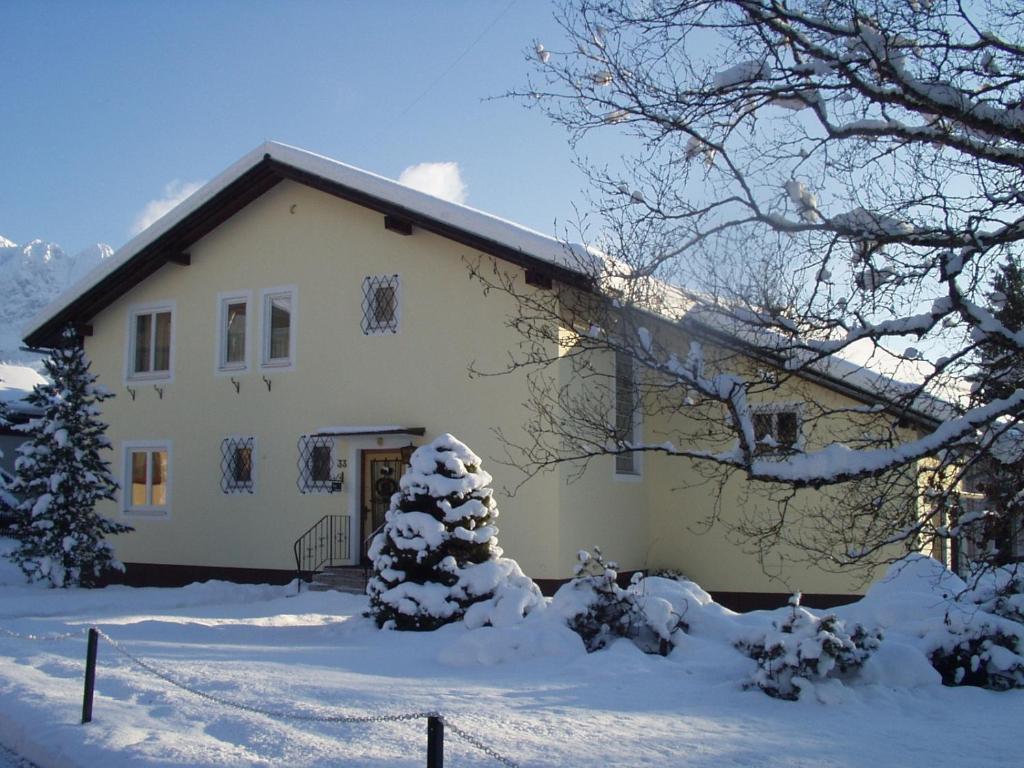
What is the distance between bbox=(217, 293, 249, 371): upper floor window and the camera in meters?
19.6

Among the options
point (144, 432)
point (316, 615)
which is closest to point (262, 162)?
point (144, 432)

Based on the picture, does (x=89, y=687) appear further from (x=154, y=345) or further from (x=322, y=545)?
(x=154, y=345)

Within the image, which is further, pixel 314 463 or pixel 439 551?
pixel 314 463

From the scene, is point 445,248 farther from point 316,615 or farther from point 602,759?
point 602,759

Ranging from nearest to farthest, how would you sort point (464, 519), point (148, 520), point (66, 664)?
point (66, 664)
point (464, 519)
point (148, 520)

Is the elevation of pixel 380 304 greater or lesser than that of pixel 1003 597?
greater

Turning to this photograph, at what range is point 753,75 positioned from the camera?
6.50 m

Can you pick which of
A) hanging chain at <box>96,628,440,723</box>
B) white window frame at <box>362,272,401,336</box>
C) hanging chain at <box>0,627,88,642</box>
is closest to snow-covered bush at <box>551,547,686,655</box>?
hanging chain at <box>96,628,440,723</box>

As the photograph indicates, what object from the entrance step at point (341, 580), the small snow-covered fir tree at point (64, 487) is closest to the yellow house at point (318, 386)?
the entrance step at point (341, 580)

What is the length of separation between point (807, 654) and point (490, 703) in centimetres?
258

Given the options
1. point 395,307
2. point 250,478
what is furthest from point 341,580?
point 395,307

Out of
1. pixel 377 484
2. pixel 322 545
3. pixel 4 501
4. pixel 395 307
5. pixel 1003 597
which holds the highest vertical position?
pixel 395 307

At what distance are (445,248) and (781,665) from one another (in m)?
10.7

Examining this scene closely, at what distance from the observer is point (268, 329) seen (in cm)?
1928
